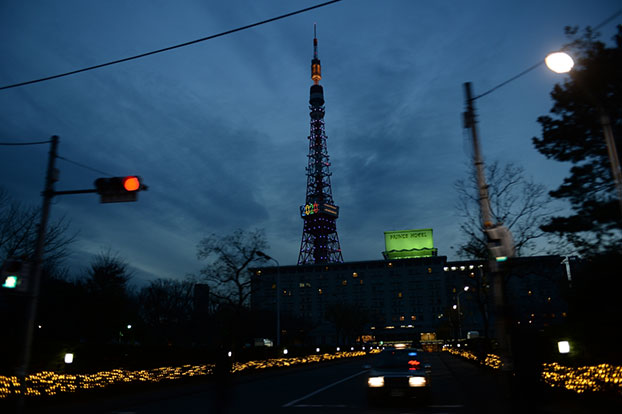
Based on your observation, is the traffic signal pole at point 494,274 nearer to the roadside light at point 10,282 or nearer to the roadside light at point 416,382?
the roadside light at point 416,382

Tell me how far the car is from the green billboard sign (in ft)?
370

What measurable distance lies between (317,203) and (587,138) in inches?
5087

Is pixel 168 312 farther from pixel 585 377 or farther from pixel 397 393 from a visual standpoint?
pixel 585 377

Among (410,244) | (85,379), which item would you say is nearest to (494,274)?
(85,379)

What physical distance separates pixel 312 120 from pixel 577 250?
445 ft

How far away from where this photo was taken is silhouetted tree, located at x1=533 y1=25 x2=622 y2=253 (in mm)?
20109

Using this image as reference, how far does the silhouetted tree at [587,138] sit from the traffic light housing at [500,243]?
1434 centimetres

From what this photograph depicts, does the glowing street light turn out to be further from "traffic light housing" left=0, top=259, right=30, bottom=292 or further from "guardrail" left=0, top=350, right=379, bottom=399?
"traffic light housing" left=0, top=259, right=30, bottom=292

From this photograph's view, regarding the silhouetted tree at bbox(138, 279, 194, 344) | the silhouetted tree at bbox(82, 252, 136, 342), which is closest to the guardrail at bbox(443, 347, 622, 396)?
the silhouetted tree at bbox(82, 252, 136, 342)

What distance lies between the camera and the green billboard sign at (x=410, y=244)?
123938mm

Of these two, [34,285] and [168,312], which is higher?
[168,312]

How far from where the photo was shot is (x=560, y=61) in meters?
9.45

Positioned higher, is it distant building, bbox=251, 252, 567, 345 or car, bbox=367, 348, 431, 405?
distant building, bbox=251, 252, 567, 345

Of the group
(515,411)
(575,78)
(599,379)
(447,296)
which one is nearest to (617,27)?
(575,78)
